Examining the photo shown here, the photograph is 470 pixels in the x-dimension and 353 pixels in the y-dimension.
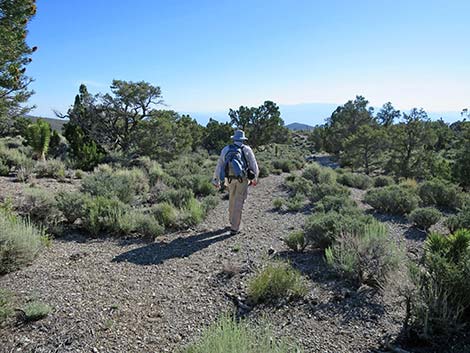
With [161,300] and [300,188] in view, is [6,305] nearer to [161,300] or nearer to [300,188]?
[161,300]

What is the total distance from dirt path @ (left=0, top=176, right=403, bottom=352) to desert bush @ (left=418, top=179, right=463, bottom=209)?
5.77m

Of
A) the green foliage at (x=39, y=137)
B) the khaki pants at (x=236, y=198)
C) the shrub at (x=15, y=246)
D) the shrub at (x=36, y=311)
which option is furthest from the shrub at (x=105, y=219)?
the green foliage at (x=39, y=137)

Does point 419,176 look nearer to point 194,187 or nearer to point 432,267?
point 194,187

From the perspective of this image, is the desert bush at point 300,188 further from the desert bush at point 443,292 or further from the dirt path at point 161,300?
the desert bush at point 443,292

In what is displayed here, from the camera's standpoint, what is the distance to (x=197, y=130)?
1048 inches

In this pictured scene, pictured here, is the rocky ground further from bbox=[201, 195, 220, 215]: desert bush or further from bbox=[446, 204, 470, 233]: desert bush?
bbox=[446, 204, 470, 233]: desert bush

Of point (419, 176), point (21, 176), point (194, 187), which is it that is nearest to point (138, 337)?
point (194, 187)

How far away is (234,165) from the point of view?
22.5ft

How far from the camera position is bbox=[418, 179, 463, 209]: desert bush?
9500 mm

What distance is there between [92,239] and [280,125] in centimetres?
2528

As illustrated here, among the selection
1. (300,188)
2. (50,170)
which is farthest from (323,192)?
(50,170)

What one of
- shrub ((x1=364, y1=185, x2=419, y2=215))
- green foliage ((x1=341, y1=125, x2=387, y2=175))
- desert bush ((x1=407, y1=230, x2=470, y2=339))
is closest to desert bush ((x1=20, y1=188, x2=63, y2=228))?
desert bush ((x1=407, y1=230, x2=470, y2=339))

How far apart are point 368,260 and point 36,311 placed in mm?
4107

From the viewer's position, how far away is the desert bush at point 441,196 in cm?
950
